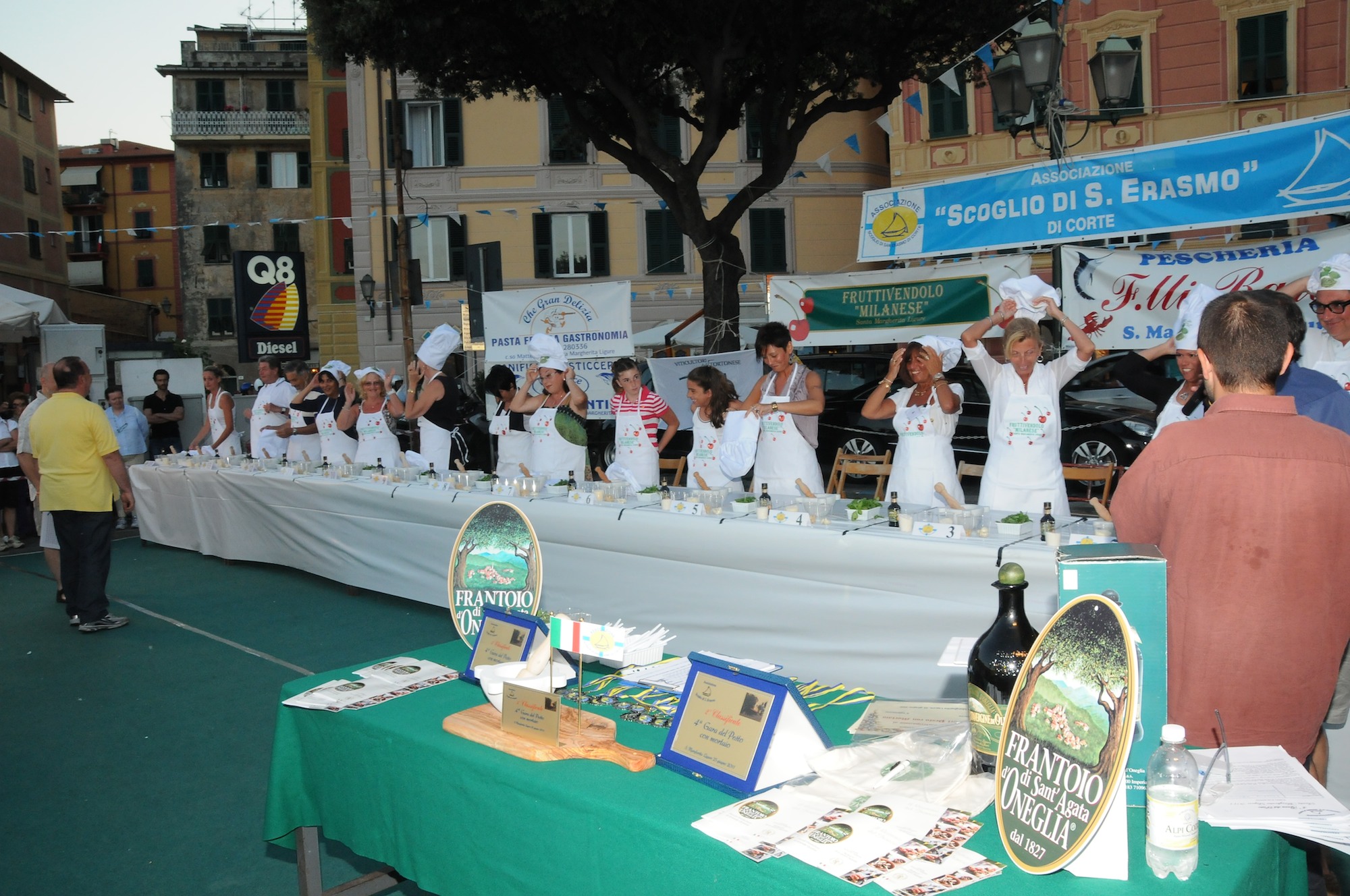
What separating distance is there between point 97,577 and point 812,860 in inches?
213

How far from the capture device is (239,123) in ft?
106

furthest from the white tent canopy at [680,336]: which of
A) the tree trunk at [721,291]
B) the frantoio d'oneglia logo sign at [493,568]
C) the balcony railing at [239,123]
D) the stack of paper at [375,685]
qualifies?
the balcony railing at [239,123]

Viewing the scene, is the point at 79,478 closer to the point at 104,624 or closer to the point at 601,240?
the point at 104,624

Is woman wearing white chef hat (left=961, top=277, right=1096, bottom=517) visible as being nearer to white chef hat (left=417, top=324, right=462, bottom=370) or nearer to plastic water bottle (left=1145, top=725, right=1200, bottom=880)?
plastic water bottle (left=1145, top=725, right=1200, bottom=880)

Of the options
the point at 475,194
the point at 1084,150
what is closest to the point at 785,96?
the point at 1084,150

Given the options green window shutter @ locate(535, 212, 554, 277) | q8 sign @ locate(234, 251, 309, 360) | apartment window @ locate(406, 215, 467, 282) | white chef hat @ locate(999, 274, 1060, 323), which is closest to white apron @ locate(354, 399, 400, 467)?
white chef hat @ locate(999, 274, 1060, 323)

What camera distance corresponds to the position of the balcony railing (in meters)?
32.4

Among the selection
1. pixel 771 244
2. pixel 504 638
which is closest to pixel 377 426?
pixel 504 638

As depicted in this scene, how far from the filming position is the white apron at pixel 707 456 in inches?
206

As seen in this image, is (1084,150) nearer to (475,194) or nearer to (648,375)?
(648,375)

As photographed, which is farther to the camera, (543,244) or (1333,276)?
(543,244)

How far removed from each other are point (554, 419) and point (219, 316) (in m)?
31.0

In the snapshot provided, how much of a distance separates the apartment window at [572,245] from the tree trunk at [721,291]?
9.94m

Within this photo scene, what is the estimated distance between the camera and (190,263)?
33094 mm
